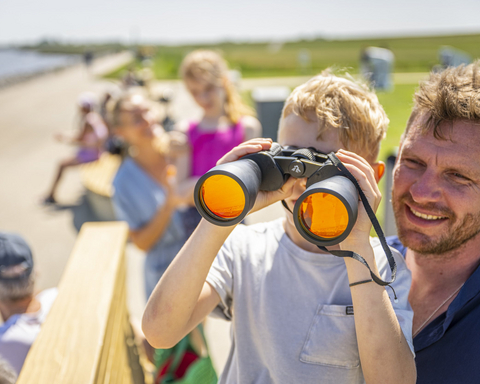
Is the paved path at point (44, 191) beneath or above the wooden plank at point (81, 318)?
beneath

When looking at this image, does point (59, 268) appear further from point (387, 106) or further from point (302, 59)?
point (302, 59)

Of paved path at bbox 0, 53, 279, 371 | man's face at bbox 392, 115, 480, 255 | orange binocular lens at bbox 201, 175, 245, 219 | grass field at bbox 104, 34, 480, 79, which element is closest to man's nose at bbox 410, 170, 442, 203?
man's face at bbox 392, 115, 480, 255

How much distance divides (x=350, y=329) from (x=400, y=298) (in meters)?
0.19

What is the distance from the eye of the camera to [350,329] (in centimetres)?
129

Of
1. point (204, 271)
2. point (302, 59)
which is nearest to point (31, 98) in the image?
point (302, 59)

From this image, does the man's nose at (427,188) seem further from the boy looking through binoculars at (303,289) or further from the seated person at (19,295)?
Answer: the seated person at (19,295)

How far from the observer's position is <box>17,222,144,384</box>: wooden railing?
147 centimetres

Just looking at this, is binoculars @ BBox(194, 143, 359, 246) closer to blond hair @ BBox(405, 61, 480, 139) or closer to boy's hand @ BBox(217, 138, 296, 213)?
boy's hand @ BBox(217, 138, 296, 213)

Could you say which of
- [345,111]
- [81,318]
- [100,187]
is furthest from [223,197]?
[100,187]

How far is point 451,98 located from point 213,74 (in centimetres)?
214

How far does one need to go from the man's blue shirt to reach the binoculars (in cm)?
65

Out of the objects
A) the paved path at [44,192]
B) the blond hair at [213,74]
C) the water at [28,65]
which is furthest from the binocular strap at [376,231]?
the water at [28,65]

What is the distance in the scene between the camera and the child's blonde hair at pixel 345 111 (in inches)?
53.1

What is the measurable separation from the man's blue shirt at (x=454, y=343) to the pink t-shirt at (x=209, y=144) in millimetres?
1946
